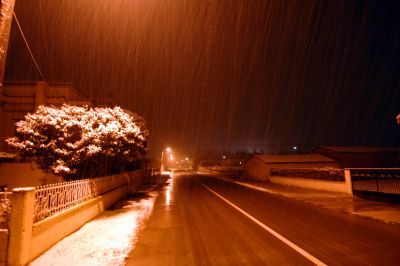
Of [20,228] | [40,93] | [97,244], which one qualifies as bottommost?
[97,244]

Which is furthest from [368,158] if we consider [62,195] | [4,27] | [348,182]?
[4,27]

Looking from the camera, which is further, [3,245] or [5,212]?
[5,212]

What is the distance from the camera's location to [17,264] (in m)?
5.41

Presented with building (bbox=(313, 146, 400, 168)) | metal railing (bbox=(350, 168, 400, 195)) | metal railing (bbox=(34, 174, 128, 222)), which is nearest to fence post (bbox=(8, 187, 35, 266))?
metal railing (bbox=(34, 174, 128, 222))

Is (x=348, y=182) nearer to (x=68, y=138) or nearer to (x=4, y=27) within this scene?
(x=68, y=138)

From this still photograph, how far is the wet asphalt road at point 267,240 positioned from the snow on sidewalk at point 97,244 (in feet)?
1.18

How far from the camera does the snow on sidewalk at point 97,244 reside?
19.1 ft

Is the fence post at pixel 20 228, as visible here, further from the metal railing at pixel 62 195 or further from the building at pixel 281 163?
the building at pixel 281 163

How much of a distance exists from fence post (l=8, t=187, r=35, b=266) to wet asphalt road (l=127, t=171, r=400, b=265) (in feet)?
6.77

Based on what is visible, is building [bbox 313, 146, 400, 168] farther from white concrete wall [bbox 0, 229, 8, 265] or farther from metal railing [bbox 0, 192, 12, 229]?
white concrete wall [bbox 0, 229, 8, 265]

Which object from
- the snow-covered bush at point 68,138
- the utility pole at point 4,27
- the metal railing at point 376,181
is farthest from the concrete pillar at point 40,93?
the metal railing at point 376,181

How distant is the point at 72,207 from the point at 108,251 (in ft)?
9.80

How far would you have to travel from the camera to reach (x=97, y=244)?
707cm

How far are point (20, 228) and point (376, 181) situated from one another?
1624 cm
